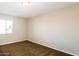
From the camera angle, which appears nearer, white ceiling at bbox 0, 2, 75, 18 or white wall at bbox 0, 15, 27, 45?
white ceiling at bbox 0, 2, 75, 18

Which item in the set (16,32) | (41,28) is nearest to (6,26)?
(16,32)

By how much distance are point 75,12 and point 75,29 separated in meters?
0.71

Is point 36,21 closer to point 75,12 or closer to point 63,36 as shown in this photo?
point 63,36

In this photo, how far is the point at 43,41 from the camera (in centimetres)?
454

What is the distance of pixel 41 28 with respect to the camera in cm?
470

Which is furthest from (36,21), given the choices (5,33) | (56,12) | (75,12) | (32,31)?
(75,12)

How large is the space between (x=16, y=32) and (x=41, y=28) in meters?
2.00

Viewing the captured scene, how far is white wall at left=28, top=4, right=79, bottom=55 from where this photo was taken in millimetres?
3074

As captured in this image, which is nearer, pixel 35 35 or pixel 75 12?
pixel 75 12

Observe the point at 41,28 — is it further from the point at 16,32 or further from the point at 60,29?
the point at 16,32

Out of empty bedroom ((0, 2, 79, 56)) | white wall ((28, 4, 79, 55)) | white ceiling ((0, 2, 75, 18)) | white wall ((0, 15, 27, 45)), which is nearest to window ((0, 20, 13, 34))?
empty bedroom ((0, 2, 79, 56))

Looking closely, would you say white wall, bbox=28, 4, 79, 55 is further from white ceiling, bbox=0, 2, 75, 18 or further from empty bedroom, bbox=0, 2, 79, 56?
white ceiling, bbox=0, 2, 75, 18

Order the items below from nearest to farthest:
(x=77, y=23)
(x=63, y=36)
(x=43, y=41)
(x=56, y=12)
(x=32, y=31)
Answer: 1. (x=77, y=23)
2. (x=63, y=36)
3. (x=56, y=12)
4. (x=43, y=41)
5. (x=32, y=31)

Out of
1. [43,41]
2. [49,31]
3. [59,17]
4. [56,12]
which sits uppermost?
[56,12]
